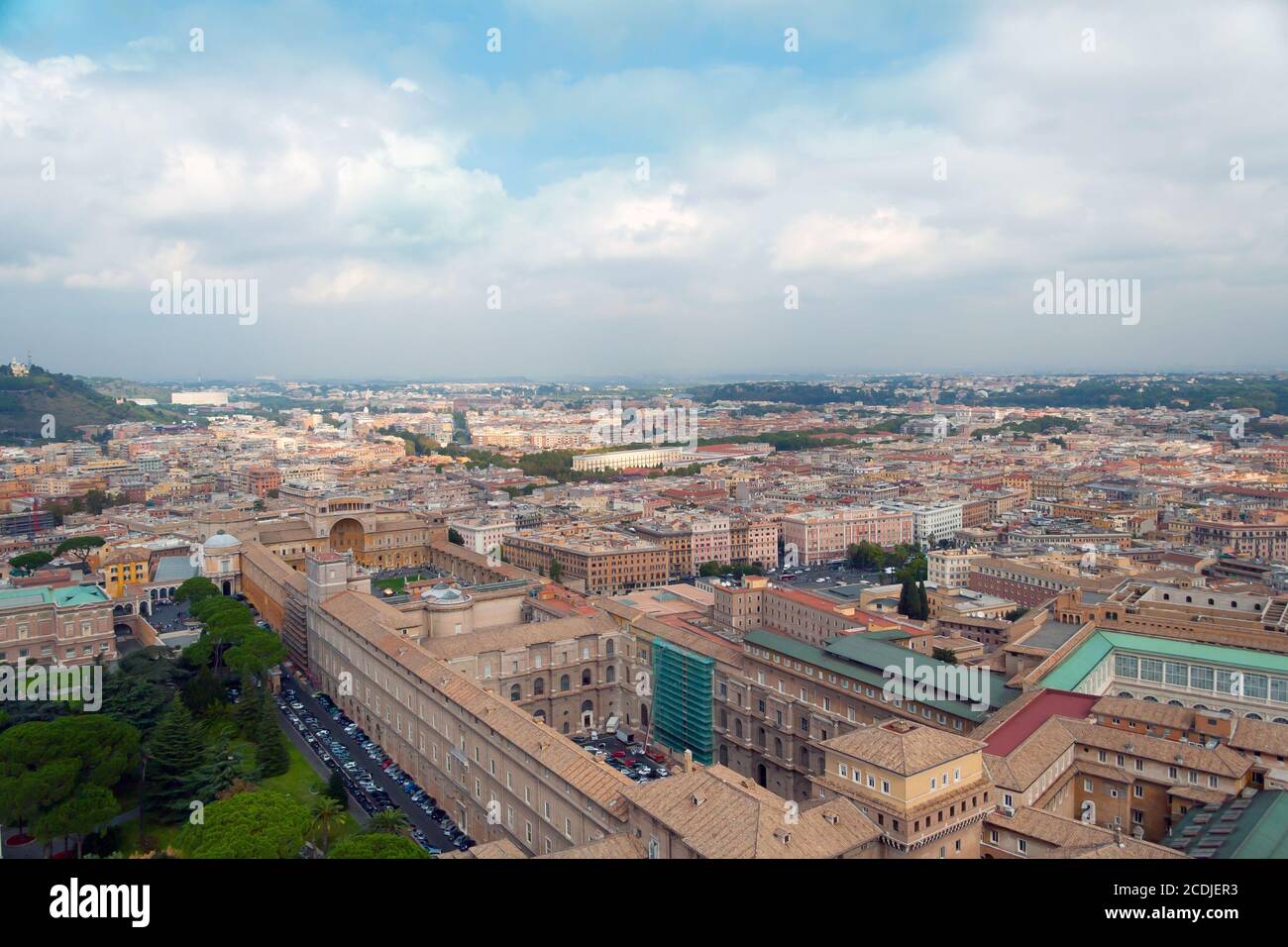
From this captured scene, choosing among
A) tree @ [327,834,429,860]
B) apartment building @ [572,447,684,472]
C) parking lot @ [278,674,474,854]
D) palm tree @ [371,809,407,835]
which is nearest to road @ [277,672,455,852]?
parking lot @ [278,674,474,854]

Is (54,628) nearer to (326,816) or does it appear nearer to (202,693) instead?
(202,693)

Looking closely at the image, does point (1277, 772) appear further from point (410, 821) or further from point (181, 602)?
point (181, 602)

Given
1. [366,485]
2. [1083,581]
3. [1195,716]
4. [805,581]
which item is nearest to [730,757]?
[1195,716]

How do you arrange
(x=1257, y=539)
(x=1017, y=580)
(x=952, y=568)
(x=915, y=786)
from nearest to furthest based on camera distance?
(x=915, y=786) → (x=1017, y=580) → (x=952, y=568) → (x=1257, y=539)

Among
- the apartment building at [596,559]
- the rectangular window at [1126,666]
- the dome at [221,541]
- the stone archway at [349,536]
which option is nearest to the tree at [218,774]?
the rectangular window at [1126,666]

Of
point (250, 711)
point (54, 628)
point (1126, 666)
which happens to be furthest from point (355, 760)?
point (1126, 666)

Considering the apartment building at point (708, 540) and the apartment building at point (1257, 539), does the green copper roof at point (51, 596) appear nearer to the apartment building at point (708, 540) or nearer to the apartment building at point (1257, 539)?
the apartment building at point (708, 540)
